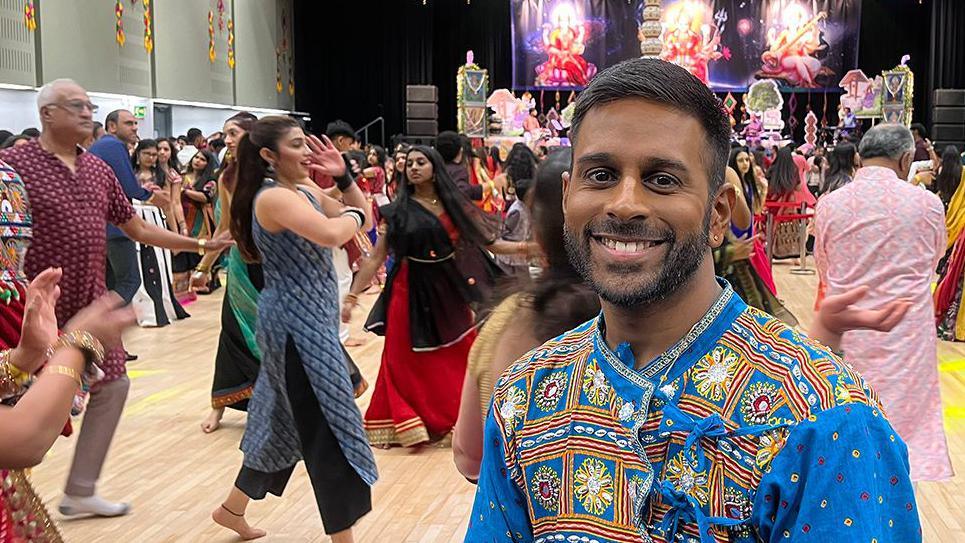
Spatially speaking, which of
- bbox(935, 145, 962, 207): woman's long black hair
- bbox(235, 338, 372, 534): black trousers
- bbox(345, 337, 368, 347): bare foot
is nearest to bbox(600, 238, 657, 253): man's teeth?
bbox(235, 338, 372, 534): black trousers

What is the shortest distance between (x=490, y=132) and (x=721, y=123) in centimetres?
1704

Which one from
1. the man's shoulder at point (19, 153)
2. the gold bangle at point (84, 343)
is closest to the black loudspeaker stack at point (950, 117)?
the man's shoulder at point (19, 153)

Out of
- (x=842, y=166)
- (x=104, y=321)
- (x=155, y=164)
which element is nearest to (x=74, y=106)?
(x=104, y=321)

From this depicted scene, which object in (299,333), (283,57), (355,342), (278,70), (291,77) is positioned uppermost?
(283,57)

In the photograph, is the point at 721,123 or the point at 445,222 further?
the point at 445,222

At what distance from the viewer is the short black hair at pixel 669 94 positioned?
1120mm

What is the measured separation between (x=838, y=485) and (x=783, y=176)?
10968 mm

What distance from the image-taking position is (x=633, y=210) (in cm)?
110

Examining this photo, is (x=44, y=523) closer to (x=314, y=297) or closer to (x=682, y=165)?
(x=314, y=297)

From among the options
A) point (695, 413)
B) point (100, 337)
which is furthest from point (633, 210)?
point (100, 337)

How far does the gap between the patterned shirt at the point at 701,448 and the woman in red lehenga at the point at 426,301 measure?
12.2 ft

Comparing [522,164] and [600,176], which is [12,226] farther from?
[522,164]

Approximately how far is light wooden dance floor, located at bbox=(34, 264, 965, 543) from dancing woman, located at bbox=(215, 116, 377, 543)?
1.55ft

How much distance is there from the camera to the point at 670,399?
3.60 ft
